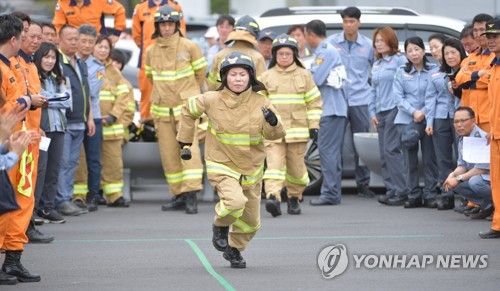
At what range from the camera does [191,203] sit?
15266 millimetres

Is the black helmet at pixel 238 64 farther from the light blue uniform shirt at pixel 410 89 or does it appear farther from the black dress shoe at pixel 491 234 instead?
the light blue uniform shirt at pixel 410 89

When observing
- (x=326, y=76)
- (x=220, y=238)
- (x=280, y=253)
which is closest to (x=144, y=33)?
(x=326, y=76)

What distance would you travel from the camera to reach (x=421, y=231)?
42.3 feet

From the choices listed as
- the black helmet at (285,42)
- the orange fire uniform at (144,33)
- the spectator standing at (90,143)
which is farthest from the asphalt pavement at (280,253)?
the orange fire uniform at (144,33)

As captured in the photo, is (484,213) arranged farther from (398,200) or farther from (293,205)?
(293,205)

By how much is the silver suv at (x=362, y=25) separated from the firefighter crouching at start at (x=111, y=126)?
2.25m

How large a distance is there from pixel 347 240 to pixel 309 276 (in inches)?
89.3

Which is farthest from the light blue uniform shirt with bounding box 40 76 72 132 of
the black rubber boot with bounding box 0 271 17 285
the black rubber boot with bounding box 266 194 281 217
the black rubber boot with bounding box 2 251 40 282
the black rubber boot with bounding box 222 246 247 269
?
the black rubber boot with bounding box 0 271 17 285

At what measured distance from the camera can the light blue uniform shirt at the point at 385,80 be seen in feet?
51.8

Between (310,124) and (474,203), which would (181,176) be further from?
(474,203)

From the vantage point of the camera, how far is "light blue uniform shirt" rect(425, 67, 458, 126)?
1502 cm

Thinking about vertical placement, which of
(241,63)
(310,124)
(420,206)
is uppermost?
(241,63)

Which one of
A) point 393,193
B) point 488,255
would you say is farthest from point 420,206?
point 488,255

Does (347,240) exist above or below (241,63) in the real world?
below
